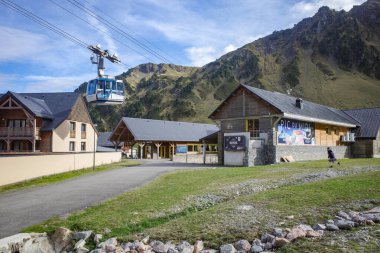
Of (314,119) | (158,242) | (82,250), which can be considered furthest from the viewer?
(314,119)

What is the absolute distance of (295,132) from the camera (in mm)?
33781

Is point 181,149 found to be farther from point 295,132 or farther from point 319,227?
point 319,227

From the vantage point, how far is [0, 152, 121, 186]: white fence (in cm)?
2058

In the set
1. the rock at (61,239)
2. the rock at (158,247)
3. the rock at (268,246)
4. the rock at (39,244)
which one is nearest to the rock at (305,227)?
the rock at (268,246)

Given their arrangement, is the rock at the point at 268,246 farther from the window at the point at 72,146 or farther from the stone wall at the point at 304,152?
the window at the point at 72,146

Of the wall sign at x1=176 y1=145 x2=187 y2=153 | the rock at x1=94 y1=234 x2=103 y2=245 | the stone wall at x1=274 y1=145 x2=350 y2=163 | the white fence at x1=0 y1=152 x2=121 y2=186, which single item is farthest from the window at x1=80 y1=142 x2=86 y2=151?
the rock at x1=94 y1=234 x2=103 y2=245

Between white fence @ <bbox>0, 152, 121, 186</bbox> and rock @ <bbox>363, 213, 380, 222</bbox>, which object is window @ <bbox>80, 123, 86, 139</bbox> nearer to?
white fence @ <bbox>0, 152, 121, 186</bbox>

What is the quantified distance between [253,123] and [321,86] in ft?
383

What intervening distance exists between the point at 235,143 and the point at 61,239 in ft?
75.5

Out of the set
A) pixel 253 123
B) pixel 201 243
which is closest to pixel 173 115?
pixel 253 123

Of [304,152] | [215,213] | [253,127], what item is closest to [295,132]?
[304,152]

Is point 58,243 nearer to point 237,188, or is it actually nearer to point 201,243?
point 201,243

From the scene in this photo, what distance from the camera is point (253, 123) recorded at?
33438 mm

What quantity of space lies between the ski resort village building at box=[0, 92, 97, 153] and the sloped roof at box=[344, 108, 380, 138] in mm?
40505
